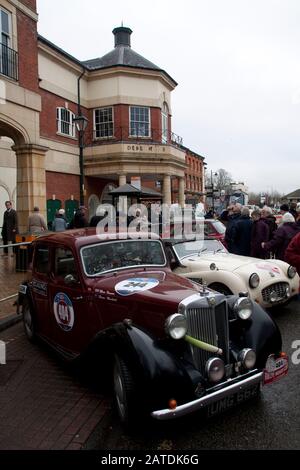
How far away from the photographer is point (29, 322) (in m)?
5.70

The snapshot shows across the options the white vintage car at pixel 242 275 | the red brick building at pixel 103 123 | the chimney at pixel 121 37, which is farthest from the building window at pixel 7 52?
the chimney at pixel 121 37

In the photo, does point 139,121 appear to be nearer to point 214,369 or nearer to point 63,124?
point 63,124

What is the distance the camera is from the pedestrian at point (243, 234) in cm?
927

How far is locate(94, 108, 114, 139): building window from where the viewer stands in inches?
962

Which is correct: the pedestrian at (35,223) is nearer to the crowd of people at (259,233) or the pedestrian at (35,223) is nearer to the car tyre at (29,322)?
the crowd of people at (259,233)

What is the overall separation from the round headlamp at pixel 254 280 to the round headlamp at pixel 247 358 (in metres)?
2.66

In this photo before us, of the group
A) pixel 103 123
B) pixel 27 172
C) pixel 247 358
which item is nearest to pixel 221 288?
pixel 247 358

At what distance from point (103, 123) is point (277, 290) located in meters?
20.5

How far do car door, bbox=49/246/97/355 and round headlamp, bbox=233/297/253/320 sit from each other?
149 cm

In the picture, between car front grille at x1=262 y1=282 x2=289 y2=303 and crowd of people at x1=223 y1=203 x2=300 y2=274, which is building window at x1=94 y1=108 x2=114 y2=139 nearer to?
crowd of people at x1=223 y1=203 x2=300 y2=274

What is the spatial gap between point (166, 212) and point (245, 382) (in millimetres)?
10608

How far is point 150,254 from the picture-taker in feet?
16.1
